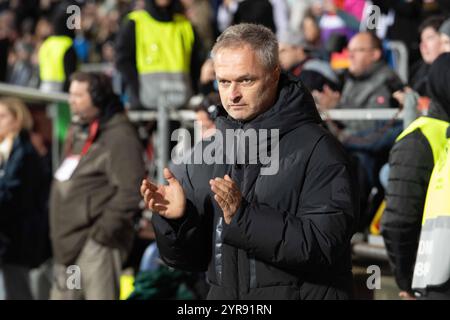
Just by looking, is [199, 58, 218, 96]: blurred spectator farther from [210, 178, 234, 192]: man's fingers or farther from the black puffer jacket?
[210, 178, 234, 192]: man's fingers

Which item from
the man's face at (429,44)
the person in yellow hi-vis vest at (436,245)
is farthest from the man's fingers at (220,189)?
the man's face at (429,44)

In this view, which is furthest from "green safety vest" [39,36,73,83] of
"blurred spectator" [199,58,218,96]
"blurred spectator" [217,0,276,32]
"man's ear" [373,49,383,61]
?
"man's ear" [373,49,383,61]

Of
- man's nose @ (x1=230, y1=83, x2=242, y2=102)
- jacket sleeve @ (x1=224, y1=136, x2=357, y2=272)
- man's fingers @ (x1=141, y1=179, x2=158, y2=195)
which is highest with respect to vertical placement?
man's nose @ (x1=230, y1=83, x2=242, y2=102)

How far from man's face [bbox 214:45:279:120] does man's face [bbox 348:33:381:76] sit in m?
4.21

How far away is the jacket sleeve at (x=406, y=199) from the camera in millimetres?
4633

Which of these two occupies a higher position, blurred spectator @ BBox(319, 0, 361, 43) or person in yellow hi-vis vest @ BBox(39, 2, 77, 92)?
blurred spectator @ BBox(319, 0, 361, 43)

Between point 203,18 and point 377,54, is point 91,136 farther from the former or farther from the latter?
point 203,18

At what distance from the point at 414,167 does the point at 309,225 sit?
130 centimetres

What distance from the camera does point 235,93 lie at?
145 inches

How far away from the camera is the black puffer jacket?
351 centimetres

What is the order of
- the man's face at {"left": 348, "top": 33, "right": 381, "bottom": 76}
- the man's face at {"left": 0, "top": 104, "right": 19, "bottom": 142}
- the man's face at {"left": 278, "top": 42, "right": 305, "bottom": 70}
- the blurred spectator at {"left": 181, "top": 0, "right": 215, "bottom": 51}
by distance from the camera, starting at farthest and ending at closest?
the blurred spectator at {"left": 181, "top": 0, "right": 215, "bottom": 51}, the man's face at {"left": 0, "top": 104, "right": 19, "bottom": 142}, the man's face at {"left": 348, "top": 33, "right": 381, "bottom": 76}, the man's face at {"left": 278, "top": 42, "right": 305, "bottom": 70}

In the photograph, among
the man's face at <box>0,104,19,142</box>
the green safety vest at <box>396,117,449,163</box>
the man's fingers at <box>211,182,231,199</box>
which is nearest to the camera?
the man's fingers at <box>211,182,231,199</box>

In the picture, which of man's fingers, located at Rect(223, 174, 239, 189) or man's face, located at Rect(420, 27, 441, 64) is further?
man's face, located at Rect(420, 27, 441, 64)
